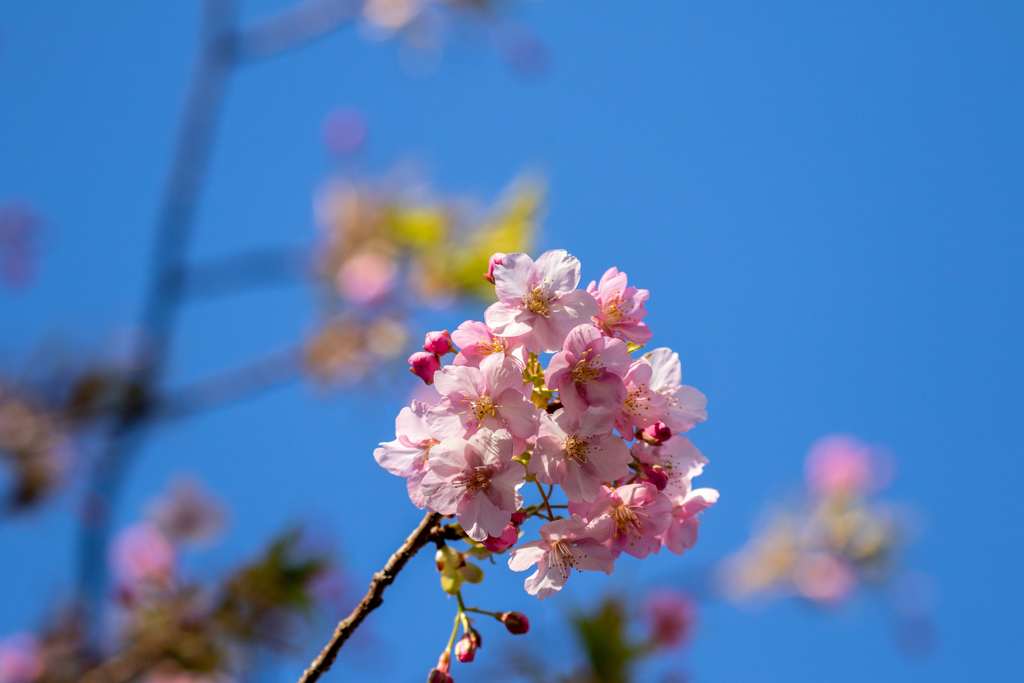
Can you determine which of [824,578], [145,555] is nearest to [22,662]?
[145,555]

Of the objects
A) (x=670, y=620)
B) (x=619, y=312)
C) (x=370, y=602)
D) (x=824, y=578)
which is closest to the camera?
(x=370, y=602)

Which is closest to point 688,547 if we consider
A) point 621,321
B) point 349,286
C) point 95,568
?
point 621,321

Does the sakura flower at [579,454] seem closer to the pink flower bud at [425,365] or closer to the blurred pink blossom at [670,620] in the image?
the pink flower bud at [425,365]

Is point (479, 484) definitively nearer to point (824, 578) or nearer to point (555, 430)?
point (555, 430)

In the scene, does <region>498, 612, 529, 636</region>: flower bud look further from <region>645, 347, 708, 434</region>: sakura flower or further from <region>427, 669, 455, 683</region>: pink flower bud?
<region>645, 347, 708, 434</region>: sakura flower

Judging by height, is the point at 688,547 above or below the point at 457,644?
above

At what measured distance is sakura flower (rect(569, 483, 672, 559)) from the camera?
839 millimetres

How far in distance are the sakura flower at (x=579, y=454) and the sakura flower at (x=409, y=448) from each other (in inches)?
6.1

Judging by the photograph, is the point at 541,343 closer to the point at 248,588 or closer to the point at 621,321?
the point at 621,321

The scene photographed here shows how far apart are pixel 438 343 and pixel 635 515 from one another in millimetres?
347

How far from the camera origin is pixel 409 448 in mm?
880

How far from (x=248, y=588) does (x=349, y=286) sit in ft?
5.15

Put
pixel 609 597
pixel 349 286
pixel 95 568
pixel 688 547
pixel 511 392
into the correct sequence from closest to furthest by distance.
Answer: pixel 511 392 < pixel 688 547 < pixel 95 568 < pixel 609 597 < pixel 349 286

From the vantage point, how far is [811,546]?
13.9ft
